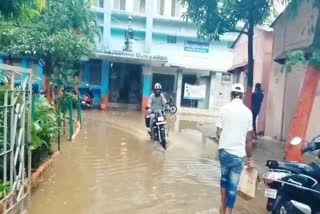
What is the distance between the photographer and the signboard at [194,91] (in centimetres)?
2652

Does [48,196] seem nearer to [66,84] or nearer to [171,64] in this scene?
[66,84]

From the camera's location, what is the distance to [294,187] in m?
4.54

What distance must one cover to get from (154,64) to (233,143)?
2075cm

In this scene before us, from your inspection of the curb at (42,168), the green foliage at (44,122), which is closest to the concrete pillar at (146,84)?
the curb at (42,168)

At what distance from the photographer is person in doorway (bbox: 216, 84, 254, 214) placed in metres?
5.00

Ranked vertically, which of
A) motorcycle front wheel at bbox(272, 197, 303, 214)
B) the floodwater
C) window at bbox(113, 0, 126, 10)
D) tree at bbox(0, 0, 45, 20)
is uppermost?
window at bbox(113, 0, 126, 10)

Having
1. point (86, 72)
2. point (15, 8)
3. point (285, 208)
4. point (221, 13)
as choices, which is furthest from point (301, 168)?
point (86, 72)

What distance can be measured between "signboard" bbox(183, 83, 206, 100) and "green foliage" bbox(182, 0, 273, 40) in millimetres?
12817

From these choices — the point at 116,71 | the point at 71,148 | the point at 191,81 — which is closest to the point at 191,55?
the point at 191,81

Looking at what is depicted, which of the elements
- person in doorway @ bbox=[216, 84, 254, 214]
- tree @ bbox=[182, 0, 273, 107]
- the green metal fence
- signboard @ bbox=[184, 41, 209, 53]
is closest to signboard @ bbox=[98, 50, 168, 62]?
signboard @ bbox=[184, 41, 209, 53]

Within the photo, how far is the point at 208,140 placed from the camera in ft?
43.4

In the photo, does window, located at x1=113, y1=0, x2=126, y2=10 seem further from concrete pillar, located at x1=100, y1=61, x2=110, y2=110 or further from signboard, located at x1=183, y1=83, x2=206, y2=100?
signboard, located at x1=183, y1=83, x2=206, y2=100

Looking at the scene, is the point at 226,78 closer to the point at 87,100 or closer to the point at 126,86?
the point at 126,86

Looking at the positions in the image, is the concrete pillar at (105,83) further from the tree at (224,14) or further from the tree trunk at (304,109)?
the tree trunk at (304,109)
